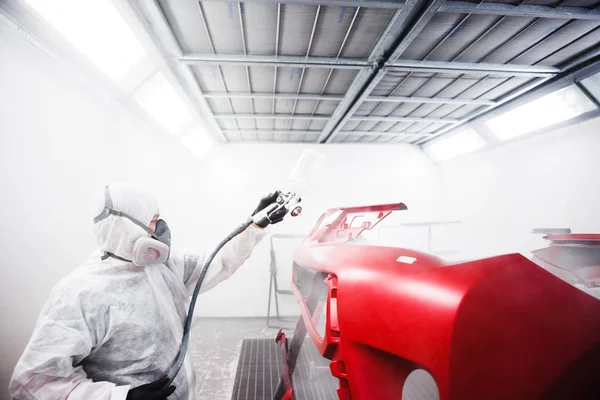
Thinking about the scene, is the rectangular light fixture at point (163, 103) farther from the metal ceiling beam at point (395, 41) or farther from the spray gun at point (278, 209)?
the spray gun at point (278, 209)

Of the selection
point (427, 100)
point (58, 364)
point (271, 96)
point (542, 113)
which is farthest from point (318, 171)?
point (542, 113)

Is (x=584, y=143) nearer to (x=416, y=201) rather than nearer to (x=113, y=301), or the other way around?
(x=416, y=201)

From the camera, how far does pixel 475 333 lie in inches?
21.7

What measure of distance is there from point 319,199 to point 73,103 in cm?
344

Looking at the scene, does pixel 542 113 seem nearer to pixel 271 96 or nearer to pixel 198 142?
pixel 271 96

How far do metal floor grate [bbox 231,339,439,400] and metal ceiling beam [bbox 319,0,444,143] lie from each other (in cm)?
284

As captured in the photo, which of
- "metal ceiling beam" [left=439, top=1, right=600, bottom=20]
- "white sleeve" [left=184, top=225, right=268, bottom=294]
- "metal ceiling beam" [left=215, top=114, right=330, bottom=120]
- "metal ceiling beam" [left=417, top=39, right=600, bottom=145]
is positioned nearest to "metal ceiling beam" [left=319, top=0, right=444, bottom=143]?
"metal ceiling beam" [left=439, top=1, right=600, bottom=20]

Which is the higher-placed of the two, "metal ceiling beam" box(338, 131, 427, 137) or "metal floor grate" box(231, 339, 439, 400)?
"metal ceiling beam" box(338, 131, 427, 137)

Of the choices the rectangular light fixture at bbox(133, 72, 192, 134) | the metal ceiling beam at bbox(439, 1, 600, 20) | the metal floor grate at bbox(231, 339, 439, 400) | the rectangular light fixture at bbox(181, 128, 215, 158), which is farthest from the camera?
the rectangular light fixture at bbox(181, 128, 215, 158)

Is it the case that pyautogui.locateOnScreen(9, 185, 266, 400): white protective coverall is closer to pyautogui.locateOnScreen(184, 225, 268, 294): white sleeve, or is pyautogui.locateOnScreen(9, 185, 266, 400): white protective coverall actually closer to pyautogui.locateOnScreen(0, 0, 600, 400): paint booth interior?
pyautogui.locateOnScreen(0, 0, 600, 400): paint booth interior

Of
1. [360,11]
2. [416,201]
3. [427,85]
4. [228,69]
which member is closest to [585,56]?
[427,85]

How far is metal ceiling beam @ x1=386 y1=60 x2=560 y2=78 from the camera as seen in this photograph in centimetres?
228

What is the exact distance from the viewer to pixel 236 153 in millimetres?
4422

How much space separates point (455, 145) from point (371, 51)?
2908 millimetres
